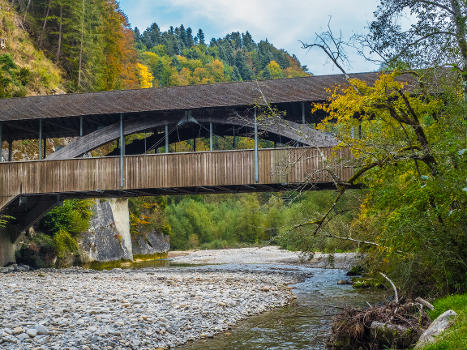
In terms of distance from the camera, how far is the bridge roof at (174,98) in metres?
14.7

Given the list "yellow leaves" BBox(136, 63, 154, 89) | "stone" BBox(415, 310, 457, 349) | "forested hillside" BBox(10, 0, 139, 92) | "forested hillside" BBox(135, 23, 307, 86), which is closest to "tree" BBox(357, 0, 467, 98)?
"stone" BBox(415, 310, 457, 349)

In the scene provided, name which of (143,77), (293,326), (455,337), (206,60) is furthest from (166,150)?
(206,60)

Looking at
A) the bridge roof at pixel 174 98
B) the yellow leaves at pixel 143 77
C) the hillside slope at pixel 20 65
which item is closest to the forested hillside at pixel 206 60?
the yellow leaves at pixel 143 77

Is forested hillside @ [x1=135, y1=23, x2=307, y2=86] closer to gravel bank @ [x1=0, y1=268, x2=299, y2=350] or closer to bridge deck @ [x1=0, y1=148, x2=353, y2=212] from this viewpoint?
bridge deck @ [x1=0, y1=148, x2=353, y2=212]

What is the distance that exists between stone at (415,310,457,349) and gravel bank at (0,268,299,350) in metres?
3.28

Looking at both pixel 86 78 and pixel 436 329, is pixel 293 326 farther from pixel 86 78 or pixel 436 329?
pixel 86 78

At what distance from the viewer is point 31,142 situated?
22.0 m

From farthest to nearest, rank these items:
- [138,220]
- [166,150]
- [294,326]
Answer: [138,220] < [166,150] < [294,326]

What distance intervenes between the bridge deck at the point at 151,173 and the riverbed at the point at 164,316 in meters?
3.86

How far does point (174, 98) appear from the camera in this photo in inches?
600

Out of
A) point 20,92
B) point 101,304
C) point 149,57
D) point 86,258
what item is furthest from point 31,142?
point 149,57

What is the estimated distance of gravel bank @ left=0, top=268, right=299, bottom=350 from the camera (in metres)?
6.39

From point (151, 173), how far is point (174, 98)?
253cm

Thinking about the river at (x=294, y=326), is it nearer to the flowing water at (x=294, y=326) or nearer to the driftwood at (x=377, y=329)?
the flowing water at (x=294, y=326)
